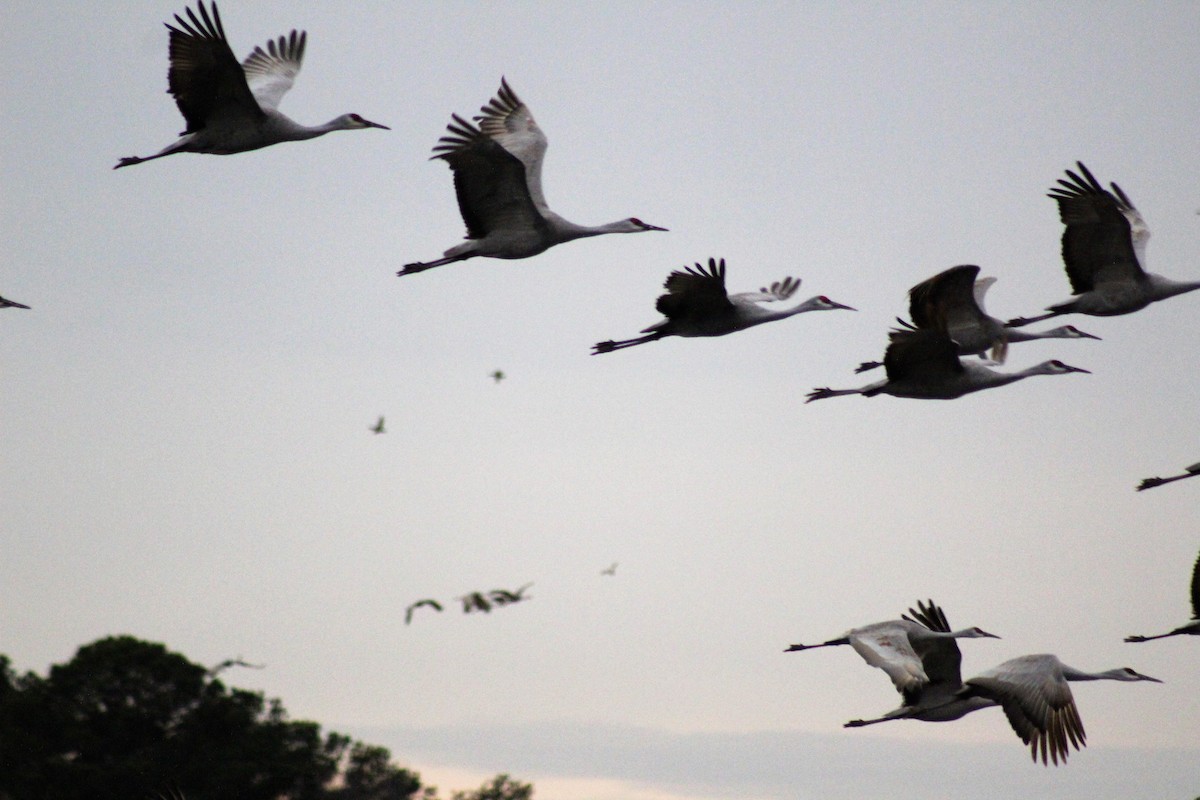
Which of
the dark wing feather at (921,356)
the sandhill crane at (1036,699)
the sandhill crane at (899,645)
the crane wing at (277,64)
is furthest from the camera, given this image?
the crane wing at (277,64)

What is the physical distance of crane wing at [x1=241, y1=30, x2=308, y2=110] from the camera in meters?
19.6

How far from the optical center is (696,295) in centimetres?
1662

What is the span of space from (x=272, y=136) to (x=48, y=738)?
2758 centimetres

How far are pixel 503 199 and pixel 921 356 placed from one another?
4.71 m

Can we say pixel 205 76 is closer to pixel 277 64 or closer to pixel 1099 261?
pixel 277 64

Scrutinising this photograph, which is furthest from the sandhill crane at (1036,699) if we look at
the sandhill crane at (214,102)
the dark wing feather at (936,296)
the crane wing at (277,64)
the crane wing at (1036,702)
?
the crane wing at (277,64)

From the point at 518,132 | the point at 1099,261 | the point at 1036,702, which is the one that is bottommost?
the point at 1036,702

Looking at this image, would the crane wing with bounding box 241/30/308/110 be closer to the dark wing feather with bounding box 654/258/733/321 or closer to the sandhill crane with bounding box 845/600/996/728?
the dark wing feather with bounding box 654/258/733/321

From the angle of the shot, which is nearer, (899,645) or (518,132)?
(899,645)

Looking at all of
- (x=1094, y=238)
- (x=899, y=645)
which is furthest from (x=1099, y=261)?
(x=899, y=645)

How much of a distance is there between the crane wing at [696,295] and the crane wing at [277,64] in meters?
6.09

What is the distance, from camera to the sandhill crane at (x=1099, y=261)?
1731 cm

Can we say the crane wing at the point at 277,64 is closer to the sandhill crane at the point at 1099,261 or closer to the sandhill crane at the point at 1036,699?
the sandhill crane at the point at 1099,261

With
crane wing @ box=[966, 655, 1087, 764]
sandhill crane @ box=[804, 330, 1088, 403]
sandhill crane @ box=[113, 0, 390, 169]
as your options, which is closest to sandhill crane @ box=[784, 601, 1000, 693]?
crane wing @ box=[966, 655, 1087, 764]
